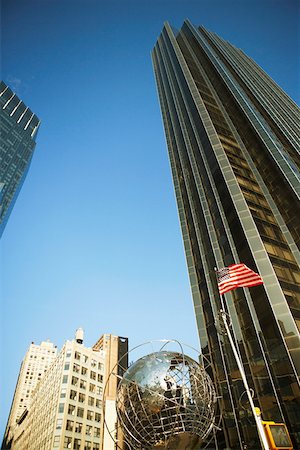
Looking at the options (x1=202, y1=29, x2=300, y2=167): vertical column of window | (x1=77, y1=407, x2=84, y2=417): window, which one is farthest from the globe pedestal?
(x1=77, y1=407, x2=84, y2=417): window

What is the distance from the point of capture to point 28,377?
4562 inches

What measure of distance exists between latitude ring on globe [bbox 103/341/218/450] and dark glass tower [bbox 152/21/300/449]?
611cm

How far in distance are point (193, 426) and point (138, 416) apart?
159cm

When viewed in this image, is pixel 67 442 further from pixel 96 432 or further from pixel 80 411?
pixel 96 432

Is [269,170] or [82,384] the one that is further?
[82,384]

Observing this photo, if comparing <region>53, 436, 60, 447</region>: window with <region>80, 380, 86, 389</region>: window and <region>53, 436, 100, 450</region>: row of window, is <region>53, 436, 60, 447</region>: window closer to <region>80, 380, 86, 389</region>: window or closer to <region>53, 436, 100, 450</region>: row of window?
<region>53, 436, 100, 450</region>: row of window

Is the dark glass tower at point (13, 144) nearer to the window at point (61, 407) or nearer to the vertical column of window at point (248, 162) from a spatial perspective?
the window at point (61, 407)

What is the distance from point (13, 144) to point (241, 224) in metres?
144

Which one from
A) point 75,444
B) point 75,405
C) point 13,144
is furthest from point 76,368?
point 13,144

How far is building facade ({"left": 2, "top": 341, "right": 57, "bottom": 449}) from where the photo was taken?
108 m

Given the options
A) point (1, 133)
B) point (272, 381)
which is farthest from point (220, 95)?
point (1, 133)

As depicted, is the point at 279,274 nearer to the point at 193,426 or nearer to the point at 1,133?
the point at 193,426

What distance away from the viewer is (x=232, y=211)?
103ft

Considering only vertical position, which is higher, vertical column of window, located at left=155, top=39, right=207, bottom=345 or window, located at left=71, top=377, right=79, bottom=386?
vertical column of window, located at left=155, top=39, right=207, bottom=345
